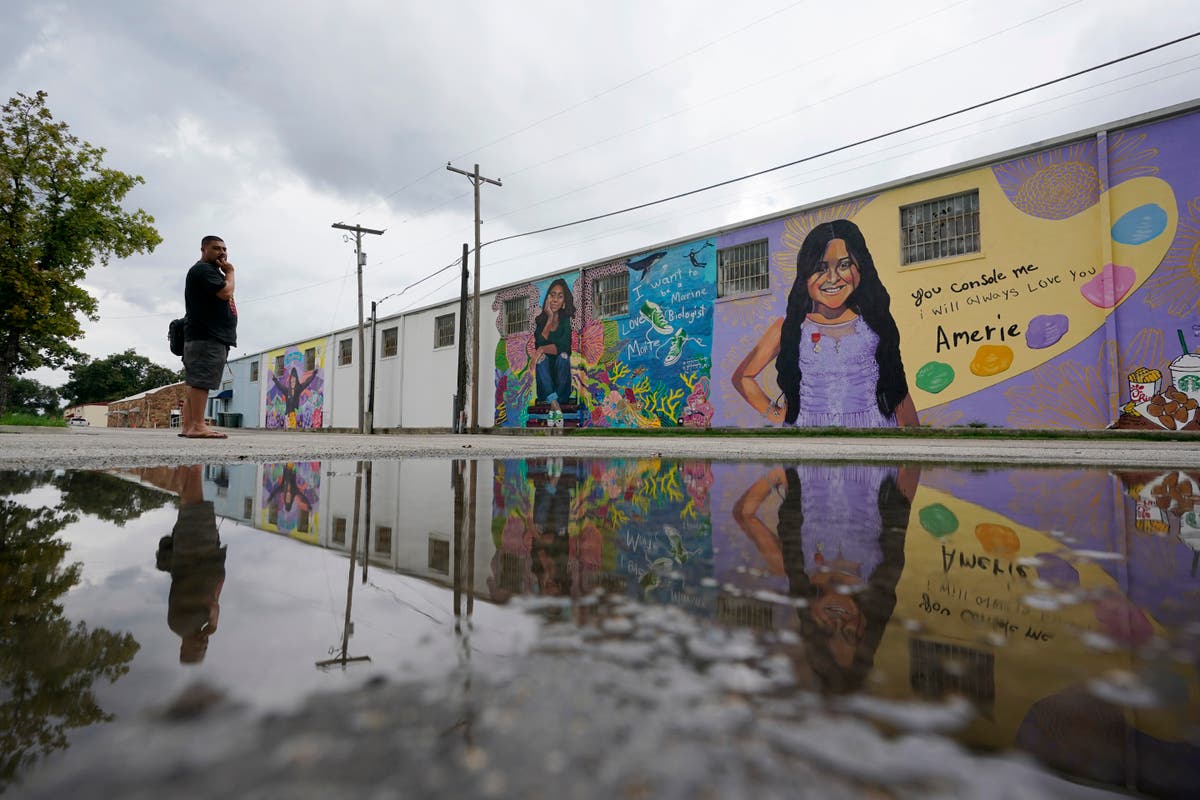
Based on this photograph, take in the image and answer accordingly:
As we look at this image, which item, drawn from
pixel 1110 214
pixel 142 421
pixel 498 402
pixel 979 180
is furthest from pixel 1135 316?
pixel 142 421

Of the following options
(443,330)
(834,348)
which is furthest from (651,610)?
(443,330)

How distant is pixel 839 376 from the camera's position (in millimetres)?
11594

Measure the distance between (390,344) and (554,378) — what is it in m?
10.9

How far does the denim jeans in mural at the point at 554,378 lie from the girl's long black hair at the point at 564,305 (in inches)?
47.3

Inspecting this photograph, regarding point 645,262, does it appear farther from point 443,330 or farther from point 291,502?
point 291,502

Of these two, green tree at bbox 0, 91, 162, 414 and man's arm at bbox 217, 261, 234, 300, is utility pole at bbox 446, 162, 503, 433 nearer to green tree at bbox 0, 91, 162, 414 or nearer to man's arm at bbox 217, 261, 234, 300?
green tree at bbox 0, 91, 162, 414

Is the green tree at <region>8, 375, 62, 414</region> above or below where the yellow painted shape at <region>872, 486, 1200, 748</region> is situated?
above

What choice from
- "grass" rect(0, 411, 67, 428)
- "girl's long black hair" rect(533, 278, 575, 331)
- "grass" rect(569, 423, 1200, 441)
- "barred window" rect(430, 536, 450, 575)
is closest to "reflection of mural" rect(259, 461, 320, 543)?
"barred window" rect(430, 536, 450, 575)

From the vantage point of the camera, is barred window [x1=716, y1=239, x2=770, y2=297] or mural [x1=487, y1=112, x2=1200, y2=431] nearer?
mural [x1=487, y1=112, x2=1200, y2=431]

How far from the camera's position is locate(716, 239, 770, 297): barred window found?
13289 millimetres

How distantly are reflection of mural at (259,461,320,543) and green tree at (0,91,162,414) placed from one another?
14.5 meters

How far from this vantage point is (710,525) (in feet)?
3.98

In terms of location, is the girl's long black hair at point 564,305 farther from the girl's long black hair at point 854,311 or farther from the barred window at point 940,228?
the barred window at point 940,228

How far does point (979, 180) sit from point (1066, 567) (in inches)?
475
